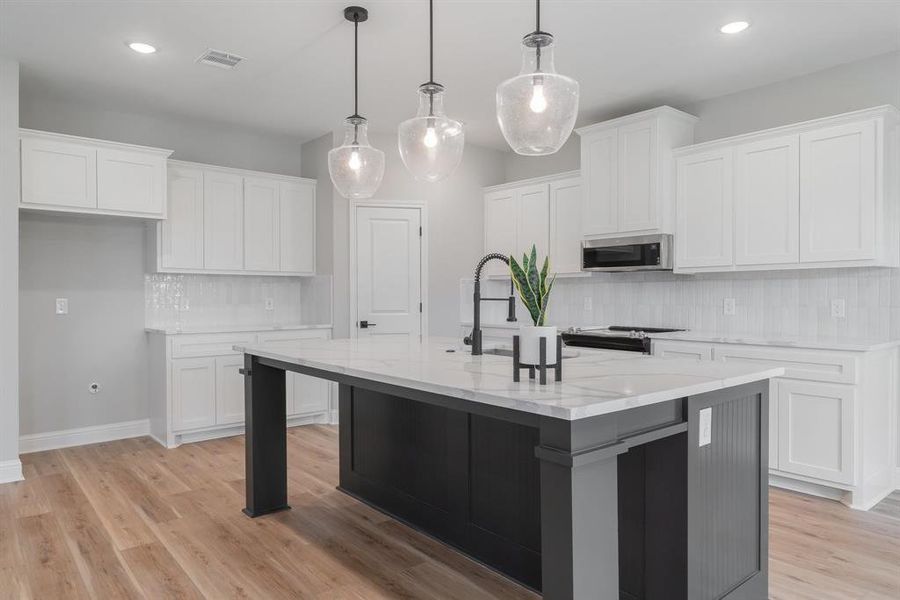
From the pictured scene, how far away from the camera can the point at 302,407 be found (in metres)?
5.34

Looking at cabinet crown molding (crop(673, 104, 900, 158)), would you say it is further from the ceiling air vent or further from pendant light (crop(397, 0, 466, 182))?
the ceiling air vent

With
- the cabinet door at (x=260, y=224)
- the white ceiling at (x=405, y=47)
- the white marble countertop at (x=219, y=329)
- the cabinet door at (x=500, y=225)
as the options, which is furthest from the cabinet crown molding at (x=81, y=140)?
the cabinet door at (x=500, y=225)

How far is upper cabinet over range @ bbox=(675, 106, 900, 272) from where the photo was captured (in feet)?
11.5

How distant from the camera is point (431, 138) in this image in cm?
274

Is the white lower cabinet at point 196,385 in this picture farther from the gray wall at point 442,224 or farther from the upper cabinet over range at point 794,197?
the upper cabinet over range at point 794,197

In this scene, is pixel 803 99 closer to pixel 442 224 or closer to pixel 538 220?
pixel 538 220

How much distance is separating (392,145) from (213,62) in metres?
2.00

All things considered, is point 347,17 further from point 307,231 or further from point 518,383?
point 307,231

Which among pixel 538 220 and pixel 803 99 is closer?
pixel 803 99

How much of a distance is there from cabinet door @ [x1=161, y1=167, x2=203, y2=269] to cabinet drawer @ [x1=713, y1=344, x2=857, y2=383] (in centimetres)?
414

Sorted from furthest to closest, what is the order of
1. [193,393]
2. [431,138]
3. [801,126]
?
[193,393] < [801,126] < [431,138]

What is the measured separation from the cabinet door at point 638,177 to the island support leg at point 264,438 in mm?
2829

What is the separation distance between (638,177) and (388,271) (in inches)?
95.5

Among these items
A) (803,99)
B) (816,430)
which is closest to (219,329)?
(816,430)
